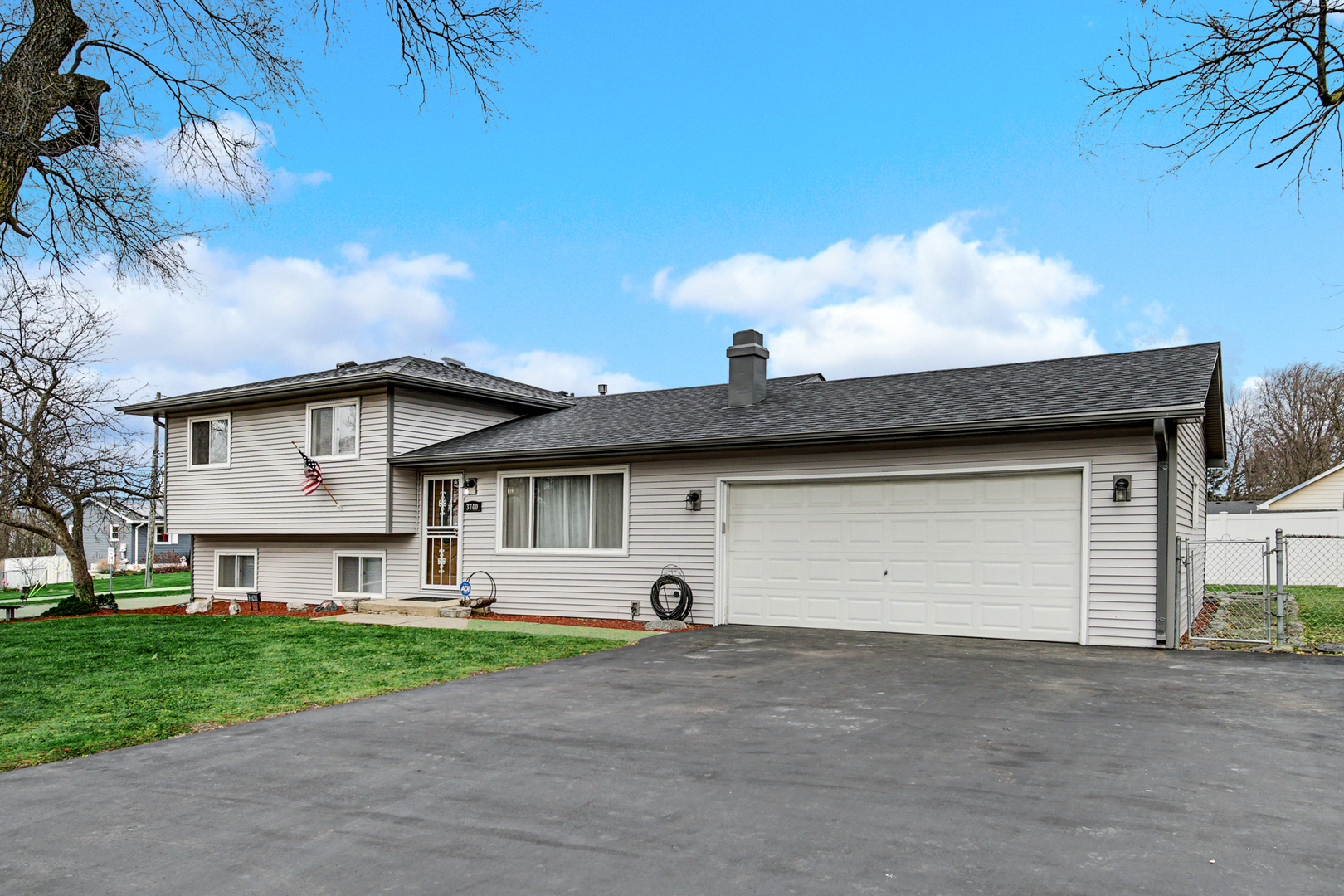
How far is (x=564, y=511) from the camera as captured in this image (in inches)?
553

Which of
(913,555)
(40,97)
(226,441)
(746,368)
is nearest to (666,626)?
(913,555)

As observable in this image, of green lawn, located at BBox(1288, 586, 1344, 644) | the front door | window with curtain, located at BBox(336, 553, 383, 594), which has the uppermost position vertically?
the front door

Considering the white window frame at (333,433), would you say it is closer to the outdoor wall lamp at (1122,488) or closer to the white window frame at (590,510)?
the white window frame at (590,510)

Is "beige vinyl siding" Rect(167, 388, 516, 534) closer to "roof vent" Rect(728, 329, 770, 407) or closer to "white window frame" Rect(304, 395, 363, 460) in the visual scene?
"white window frame" Rect(304, 395, 363, 460)

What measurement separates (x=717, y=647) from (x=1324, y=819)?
6557 millimetres

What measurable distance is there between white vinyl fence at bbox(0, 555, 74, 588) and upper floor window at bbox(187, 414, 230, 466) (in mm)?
17104

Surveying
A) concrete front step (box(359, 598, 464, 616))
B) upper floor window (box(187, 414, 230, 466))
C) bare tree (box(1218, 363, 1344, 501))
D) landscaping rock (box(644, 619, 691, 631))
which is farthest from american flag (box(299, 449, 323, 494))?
bare tree (box(1218, 363, 1344, 501))

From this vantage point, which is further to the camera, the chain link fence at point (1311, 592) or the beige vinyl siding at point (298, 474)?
the beige vinyl siding at point (298, 474)

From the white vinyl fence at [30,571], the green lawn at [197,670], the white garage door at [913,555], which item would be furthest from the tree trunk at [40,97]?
the white vinyl fence at [30,571]

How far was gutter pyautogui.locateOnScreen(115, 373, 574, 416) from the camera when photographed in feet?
48.2

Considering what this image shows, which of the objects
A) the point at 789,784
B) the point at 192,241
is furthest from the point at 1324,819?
the point at 192,241

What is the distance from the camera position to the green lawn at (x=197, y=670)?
629 cm

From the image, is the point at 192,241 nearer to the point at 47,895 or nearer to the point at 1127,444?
the point at 47,895

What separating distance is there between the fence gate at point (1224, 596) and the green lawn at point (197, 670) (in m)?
7.02
